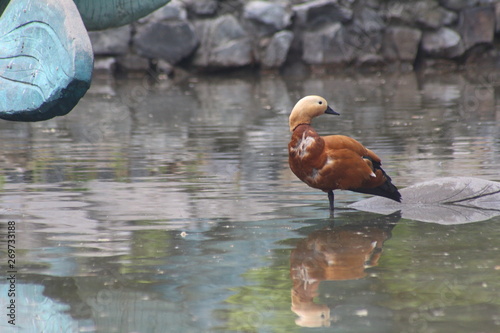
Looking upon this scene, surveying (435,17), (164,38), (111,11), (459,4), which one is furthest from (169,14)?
(111,11)

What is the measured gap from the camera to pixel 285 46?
20.6 meters

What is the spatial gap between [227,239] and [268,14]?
15.2 meters

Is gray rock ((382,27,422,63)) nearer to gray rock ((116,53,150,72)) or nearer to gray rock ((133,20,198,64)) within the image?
gray rock ((133,20,198,64))

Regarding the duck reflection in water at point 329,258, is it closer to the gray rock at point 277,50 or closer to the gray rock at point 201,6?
the gray rock at point 277,50

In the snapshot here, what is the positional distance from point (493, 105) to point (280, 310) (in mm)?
10309

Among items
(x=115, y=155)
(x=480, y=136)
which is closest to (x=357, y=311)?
(x=115, y=155)

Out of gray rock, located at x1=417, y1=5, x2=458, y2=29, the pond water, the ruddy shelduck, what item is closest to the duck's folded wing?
the ruddy shelduck

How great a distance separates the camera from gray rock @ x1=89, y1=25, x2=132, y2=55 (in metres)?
20.0

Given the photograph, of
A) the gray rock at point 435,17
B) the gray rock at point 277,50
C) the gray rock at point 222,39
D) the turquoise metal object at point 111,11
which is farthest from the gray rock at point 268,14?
the turquoise metal object at point 111,11

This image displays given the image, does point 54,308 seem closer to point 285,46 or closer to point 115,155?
point 115,155

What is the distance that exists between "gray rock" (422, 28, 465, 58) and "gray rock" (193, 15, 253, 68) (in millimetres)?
3756

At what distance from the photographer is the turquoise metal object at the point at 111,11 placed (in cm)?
677

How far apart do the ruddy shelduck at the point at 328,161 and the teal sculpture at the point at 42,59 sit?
6.26 feet

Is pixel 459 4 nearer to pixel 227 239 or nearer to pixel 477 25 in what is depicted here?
pixel 477 25
